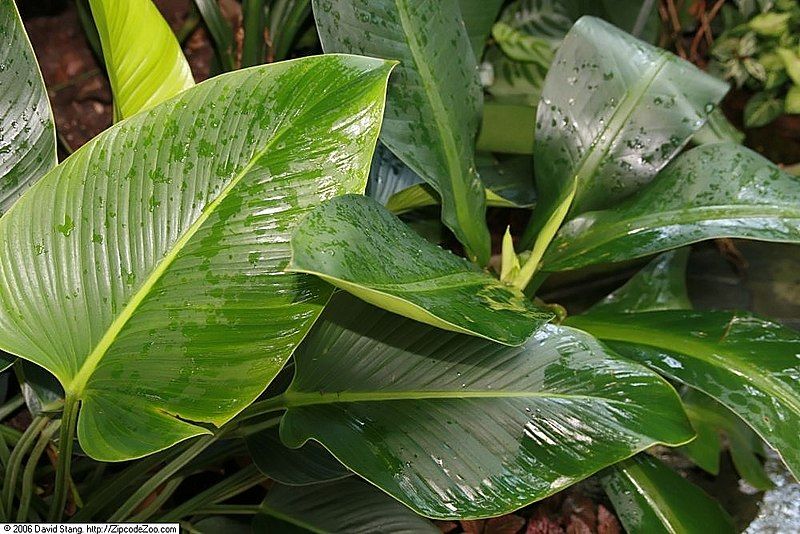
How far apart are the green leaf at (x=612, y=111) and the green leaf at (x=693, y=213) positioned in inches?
1.3

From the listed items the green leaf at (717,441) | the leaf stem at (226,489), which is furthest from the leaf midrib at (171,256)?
the green leaf at (717,441)

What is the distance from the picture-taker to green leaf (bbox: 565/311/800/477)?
2.35ft

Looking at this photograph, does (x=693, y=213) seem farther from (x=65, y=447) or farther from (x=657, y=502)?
(x=65, y=447)

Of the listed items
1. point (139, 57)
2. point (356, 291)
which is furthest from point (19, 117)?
point (356, 291)

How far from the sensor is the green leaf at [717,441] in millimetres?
980

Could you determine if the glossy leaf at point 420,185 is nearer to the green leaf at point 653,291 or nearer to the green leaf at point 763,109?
the green leaf at point 653,291

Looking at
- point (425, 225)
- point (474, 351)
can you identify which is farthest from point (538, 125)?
point (474, 351)

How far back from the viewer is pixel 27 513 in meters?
0.77

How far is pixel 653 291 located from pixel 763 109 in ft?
2.02

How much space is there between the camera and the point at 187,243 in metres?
0.62

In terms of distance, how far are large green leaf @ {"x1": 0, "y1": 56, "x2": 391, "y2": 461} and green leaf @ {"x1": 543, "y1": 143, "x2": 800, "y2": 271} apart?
1.25ft


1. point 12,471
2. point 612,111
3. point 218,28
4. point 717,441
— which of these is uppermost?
point 218,28

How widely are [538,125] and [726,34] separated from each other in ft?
2.71

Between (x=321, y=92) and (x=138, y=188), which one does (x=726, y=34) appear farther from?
(x=138, y=188)
